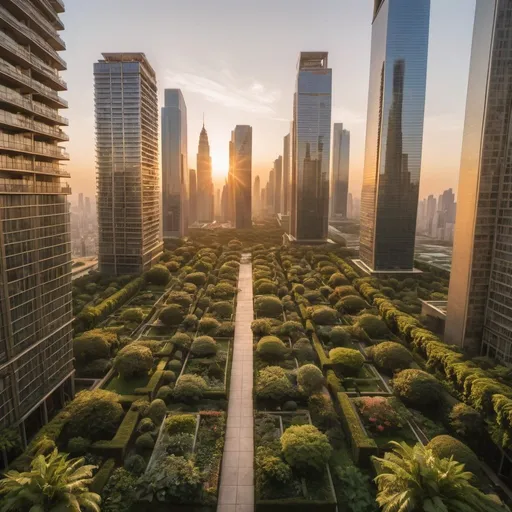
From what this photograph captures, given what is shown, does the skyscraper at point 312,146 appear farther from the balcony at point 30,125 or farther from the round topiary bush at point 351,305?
the balcony at point 30,125

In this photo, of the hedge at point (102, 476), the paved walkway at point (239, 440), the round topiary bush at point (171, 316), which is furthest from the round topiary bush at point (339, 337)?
the hedge at point (102, 476)

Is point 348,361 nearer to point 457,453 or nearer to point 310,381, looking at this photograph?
point 310,381

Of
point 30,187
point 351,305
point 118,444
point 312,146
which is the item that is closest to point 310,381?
point 118,444

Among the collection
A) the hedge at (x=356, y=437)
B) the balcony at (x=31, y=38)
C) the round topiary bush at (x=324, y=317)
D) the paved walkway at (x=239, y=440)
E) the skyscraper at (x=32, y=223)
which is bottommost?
the paved walkway at (x=239, y=440)

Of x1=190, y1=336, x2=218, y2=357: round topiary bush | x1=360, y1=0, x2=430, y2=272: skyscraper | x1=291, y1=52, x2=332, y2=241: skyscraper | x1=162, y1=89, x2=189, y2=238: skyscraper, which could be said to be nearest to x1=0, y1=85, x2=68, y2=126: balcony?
x1=190, y1=336, x2=218, y2=357: round topiary bush

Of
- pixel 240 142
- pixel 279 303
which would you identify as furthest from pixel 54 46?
pixel 240 142

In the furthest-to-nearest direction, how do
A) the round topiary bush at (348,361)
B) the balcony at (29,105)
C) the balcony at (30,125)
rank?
the round topiary bush at (348,361) < the balcony at (30,125) < the balcony at (29,105)
